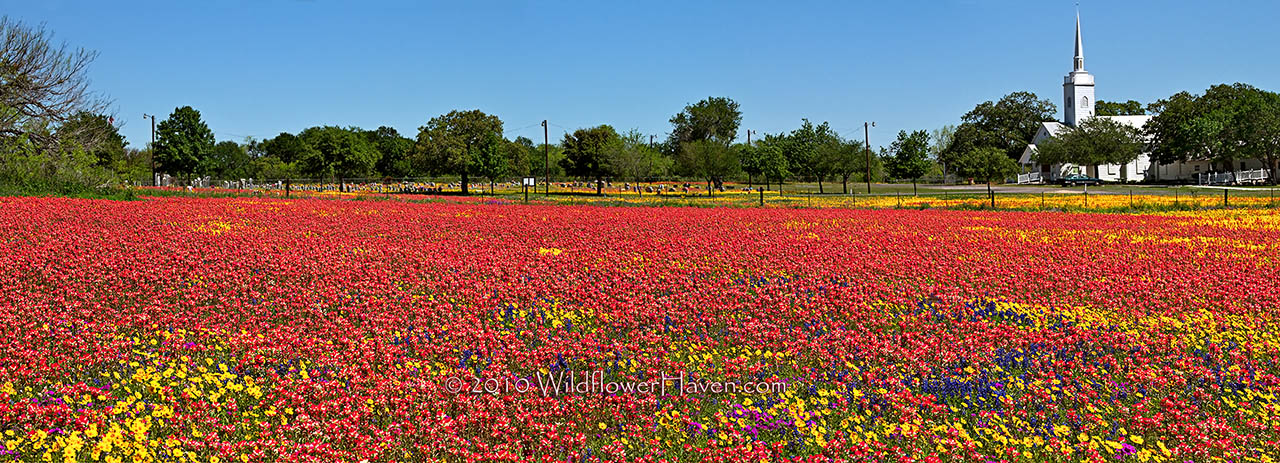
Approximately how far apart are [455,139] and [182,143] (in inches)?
1624

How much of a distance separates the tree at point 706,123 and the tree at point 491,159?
273 feet

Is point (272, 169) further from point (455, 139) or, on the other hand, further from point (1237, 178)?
point (1237, 178)

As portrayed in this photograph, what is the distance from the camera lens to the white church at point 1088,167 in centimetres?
10444

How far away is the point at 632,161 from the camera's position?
75688mm

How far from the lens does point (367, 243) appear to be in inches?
610

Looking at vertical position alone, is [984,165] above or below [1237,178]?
above

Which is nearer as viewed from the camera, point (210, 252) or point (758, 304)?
point (758, 304)

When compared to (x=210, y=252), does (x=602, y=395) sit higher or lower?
lower

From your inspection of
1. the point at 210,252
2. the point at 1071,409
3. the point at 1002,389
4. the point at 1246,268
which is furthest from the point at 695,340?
the point at 1246,268

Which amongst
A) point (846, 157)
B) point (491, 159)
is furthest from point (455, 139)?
point (846, 157)

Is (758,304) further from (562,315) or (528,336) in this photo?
(528,336)

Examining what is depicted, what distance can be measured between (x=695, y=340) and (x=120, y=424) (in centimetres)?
510

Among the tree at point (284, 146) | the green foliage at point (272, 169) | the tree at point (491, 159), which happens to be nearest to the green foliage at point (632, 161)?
the tree at point (491, 159)

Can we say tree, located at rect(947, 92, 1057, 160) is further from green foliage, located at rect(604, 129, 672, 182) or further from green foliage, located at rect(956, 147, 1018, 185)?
green foliage, located at rect(604, 129, 672, 182)
